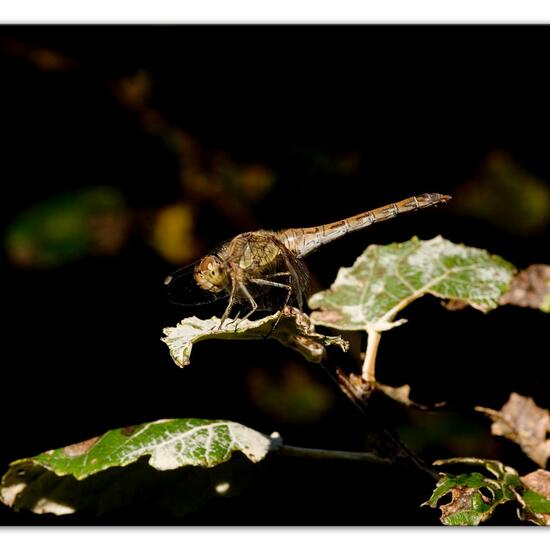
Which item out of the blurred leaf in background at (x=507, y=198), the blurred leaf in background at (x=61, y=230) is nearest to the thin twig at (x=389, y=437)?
the blurred leaf in background at (x=61, y=230)

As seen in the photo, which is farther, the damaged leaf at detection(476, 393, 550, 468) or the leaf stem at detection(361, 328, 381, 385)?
the damaged leaf at detection(476, 393, 550, 468)

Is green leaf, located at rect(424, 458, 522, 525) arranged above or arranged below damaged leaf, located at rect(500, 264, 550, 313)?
below

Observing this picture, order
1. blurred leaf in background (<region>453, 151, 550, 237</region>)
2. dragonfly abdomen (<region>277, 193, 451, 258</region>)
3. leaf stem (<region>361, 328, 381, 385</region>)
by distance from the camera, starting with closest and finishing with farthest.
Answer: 1. leaf stem (<region>361, 328, 381, 385</region>)
2. dragonfly abdomen (<region>277, 193, 451, 258</region>)
3. blurred leaf in background (<region>453, 151, 550, 237</region>)

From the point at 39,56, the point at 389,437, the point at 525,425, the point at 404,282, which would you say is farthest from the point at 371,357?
the point at 39,56

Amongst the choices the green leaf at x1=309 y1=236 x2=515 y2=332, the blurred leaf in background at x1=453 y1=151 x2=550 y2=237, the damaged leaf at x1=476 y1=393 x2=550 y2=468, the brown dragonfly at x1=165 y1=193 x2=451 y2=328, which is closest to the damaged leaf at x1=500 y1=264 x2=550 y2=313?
the green leaf at x1=309 y1=236 x2=515 y2=332

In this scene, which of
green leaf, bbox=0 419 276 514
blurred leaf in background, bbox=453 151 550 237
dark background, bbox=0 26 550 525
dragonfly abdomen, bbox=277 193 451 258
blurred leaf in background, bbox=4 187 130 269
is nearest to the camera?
green leaf, bbox=0 419 276 514

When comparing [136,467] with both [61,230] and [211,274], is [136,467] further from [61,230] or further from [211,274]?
[61,230]

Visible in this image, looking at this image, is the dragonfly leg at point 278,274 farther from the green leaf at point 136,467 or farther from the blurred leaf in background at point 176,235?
the blurred leaf in background at point 176,235

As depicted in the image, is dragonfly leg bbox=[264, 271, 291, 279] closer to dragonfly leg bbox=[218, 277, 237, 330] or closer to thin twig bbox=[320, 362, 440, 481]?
dragonfly leg bbox=[218, 277, 237, 330]
